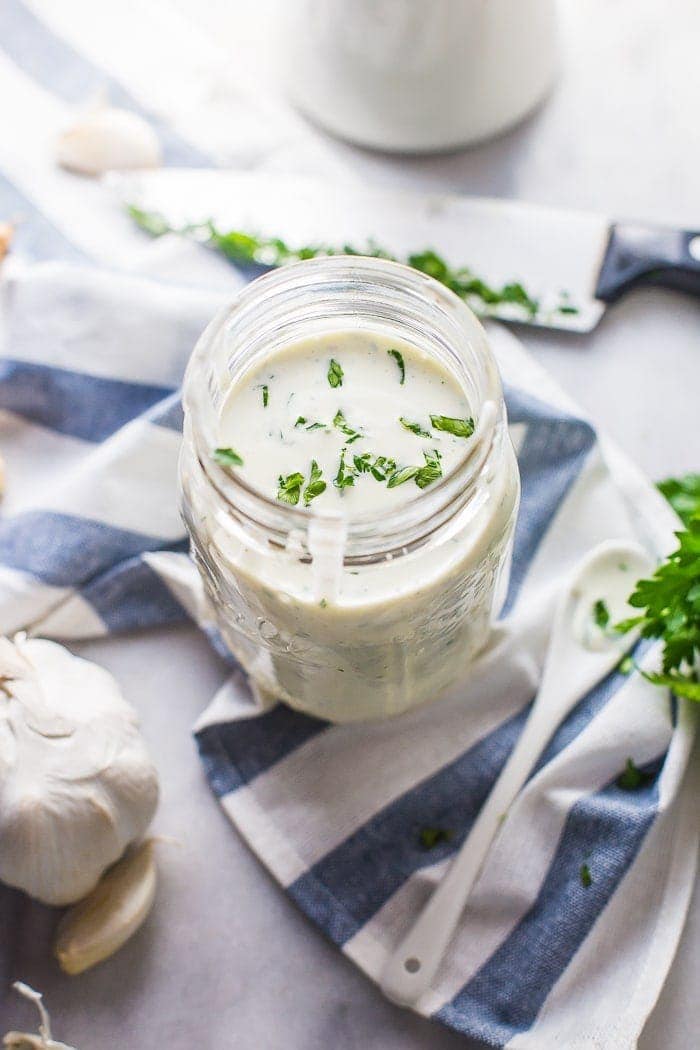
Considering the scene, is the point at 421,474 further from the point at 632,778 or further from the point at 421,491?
the point at 632,778

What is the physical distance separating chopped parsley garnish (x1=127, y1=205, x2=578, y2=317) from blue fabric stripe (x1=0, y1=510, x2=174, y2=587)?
0.39 m

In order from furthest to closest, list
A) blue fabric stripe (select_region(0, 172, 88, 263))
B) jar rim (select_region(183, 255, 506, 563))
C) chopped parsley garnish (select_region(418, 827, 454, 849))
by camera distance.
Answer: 1. blue fabric stripe (select_region(0, 172, 88, 263))
2. chopped parsley garnish (select_region(418, 827, 454, 849))
3. jar rim (select_region(183, 255, 506, 563))

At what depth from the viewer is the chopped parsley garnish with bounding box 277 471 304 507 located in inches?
38.8

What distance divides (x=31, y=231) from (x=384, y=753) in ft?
2.78

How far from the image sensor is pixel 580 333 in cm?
147

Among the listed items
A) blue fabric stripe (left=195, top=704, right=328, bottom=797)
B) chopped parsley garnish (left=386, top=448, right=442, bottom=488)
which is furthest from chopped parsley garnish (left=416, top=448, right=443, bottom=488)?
blue fabric stripe (left=195, top=704, right=328, bottom=797)

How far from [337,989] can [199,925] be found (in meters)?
0.15

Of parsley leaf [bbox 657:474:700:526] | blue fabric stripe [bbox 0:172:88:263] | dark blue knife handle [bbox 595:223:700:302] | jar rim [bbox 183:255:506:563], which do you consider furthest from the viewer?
blue fabric stripe [bbox 0:172:88:263]

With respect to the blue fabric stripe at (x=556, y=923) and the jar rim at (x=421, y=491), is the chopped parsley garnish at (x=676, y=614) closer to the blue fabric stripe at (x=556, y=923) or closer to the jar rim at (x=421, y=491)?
the blue fabric stripe at (x=556, y=923)

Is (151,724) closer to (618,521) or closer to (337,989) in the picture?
(337,989)

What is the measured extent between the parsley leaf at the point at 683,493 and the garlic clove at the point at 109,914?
0.69 meters

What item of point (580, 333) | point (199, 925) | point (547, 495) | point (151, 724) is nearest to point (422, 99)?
point (580, 333)

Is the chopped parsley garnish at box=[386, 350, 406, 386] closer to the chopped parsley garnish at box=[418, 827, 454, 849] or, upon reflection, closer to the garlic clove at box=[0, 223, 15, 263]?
the chopped parsley garnish at box=[418, 827, 454, 849]

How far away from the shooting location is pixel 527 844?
120cm
